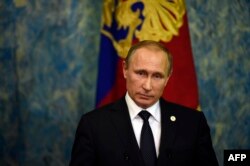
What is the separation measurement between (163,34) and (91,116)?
1.28m

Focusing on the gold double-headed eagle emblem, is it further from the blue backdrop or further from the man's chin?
the man's chin

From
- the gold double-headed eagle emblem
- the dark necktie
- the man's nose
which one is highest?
the gold double-headed eagle emblem

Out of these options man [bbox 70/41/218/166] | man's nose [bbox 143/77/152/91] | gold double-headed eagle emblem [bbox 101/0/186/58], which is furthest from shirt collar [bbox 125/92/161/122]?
gold double-headed eagle emblem [bbox 101/0/186/58]

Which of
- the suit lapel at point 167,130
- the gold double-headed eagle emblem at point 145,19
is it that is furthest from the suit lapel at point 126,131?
the gold double-headed eagle emblem at point 145,19

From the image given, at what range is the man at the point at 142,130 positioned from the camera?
6.15 feet

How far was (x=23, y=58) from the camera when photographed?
2895 millimetres

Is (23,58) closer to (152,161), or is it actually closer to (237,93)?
(152,161)

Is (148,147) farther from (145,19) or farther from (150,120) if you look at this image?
(145,19)

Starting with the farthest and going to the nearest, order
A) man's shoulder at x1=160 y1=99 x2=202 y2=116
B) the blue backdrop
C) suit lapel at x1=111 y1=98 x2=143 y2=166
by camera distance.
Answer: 1. the blue backdrop
2. man's shoulder at x1=160 y1=99 x2=202 y2=116
3. suit lapel at x1=111 y1=98 x2=143 y2=166

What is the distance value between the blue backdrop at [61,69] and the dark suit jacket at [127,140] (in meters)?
1.08

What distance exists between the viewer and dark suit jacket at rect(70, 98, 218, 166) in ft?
6.13

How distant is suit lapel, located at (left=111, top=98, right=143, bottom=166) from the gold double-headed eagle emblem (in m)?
1.04

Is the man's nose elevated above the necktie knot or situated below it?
above

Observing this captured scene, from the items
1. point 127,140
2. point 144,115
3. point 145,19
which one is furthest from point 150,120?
point 145,19
